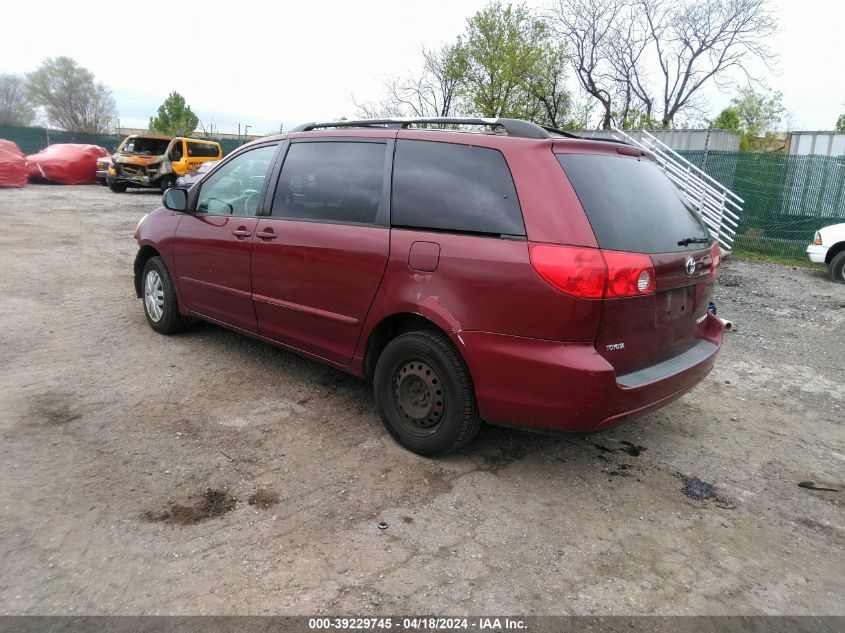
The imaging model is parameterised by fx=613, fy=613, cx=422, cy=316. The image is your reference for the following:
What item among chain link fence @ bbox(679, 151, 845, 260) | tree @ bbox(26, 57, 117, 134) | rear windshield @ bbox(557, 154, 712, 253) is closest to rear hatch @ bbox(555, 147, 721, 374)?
rear windshield @ bbox(557, 154, 712, 253)

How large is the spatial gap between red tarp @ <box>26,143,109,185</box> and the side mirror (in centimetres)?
2269

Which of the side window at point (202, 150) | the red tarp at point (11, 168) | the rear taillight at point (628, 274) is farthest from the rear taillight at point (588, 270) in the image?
the red tarp at point (11, 168)

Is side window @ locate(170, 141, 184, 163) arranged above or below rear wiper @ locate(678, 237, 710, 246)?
above

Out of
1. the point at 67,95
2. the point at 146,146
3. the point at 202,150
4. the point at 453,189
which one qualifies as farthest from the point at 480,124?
the point at 67,95

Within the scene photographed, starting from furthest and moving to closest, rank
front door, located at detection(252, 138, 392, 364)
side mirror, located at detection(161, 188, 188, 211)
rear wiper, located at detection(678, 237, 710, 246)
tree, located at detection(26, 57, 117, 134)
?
tree, located at detection(26, 57, 117, 134) < side mirror, located at detection(161, 188, 188, 211) < front door, located at detection(252, 138, 392, 364) < rear wiper, located at detection(678, 237, 710, 246)

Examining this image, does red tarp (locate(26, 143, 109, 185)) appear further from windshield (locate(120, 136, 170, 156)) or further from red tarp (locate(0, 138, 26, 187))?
windshield (locate(120, 136, 170, 156))

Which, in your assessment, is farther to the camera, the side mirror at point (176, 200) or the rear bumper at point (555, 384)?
the side mirror at point (176, 200)

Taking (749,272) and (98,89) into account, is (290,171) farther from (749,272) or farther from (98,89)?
(98,89)

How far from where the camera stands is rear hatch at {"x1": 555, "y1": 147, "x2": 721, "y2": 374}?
2.95 m

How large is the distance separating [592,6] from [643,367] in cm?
3285

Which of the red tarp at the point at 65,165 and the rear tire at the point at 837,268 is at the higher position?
the red tarp at the point at 65,165

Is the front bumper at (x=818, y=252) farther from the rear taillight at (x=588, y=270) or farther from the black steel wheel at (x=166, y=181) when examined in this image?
the black steel wheel at (x=166, y=181)

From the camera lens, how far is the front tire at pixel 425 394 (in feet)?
10.6

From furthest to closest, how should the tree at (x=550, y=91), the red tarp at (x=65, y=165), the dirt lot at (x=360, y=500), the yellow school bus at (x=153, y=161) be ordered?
the tree at (x=550, y=91) < the red tarp at (x=65, y=165) < the yellow school bus at (x=153, y=161) < the dirt lot at (x=360, y=500)
